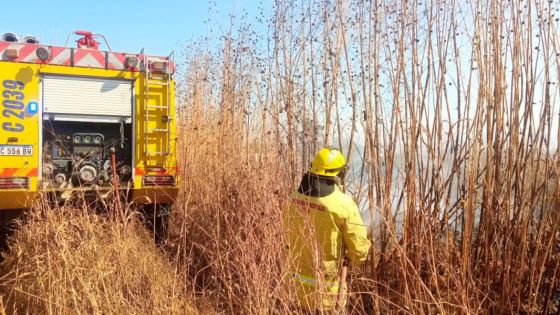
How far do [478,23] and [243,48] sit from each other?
9.62 ft

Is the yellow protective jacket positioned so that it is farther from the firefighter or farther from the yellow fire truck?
the yellow fire truck

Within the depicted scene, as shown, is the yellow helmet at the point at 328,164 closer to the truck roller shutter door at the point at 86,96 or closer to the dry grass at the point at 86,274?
the dry grass at the point at 86,274

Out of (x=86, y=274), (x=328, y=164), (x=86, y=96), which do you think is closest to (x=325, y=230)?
(x=328, y=164)

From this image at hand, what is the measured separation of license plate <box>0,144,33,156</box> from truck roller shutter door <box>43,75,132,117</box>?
0.43 m

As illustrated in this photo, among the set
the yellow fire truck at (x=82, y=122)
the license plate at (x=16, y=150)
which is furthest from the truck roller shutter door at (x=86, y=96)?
the license plate at (x=16, y=150)

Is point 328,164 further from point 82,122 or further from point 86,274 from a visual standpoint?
point 82,122

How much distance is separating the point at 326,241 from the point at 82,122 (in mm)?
3592

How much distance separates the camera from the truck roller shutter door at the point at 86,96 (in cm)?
507

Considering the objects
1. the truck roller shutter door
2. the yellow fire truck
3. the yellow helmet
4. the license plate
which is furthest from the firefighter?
the license plate

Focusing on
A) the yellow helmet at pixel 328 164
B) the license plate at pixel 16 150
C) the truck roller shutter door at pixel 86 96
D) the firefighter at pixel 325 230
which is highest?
the truck roller shutter door at pixel 86 96

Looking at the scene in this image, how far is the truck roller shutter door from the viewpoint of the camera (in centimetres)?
507

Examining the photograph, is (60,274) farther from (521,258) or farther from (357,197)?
(521,258)

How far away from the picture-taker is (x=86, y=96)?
5.21 meters

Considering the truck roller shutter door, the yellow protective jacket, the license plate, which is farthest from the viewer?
the truck roller shutter door
